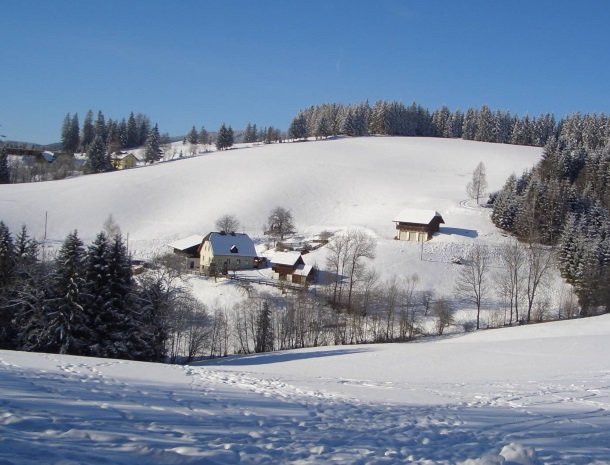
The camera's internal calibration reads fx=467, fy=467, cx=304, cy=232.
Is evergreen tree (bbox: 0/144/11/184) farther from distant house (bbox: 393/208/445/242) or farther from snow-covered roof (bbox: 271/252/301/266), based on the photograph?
distant house (bbox: 393/208/445/242)

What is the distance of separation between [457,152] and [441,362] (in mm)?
107500

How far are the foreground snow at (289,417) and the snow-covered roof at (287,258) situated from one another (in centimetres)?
4012

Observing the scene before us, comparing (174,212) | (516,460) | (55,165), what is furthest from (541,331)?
(55,165)

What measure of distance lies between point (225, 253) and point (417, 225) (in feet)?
91.7

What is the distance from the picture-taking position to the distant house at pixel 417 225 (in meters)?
67.8

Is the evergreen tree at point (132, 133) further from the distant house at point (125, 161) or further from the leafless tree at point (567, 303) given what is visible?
the leafless tree at point (567, 303)

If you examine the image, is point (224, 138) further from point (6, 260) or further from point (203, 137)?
point (6, 260)

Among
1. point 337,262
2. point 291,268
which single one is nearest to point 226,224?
point 291,268

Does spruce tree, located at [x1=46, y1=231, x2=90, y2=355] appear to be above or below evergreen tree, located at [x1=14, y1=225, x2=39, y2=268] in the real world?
below

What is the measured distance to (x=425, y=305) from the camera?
171 feet

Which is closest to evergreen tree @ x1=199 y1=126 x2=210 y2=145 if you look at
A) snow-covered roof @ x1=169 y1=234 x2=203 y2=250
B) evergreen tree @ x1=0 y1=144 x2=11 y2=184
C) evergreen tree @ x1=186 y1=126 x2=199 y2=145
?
evergreen tree @ x1=186 y1=126 x2=199 y2=145

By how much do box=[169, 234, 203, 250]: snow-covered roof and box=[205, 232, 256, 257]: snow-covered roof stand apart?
3.46 m

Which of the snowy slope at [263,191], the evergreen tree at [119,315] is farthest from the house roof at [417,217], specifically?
the evergreen tree at [119,315]

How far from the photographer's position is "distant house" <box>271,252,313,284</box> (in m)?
57.8
